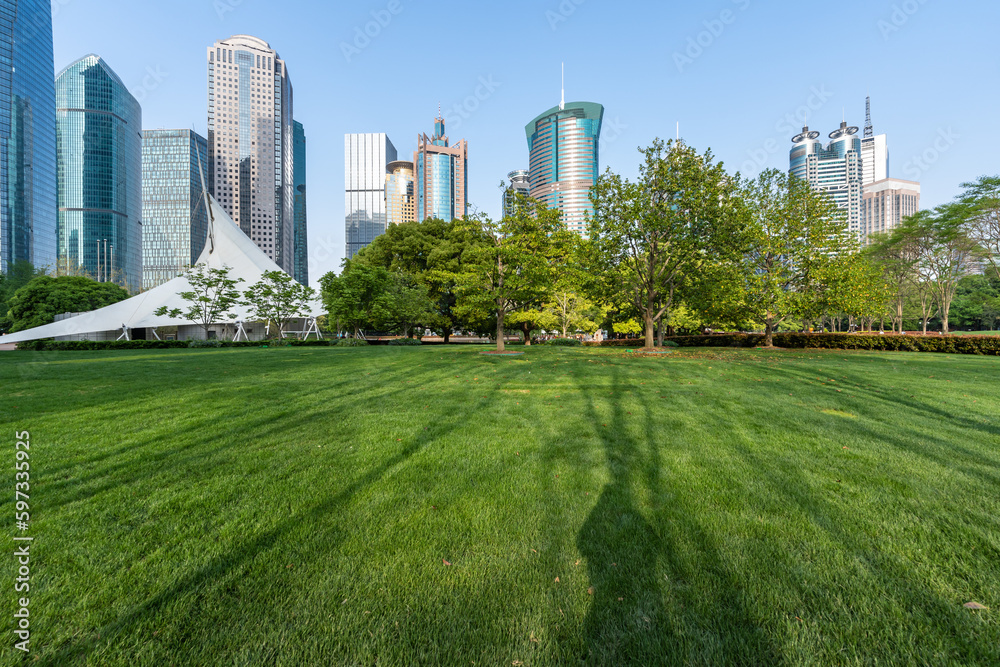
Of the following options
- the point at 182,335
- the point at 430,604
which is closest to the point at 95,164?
the point at 182,335

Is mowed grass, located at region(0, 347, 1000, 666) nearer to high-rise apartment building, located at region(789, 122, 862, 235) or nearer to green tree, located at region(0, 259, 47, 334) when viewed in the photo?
green tree, located at region(0, 259, 47, 334)

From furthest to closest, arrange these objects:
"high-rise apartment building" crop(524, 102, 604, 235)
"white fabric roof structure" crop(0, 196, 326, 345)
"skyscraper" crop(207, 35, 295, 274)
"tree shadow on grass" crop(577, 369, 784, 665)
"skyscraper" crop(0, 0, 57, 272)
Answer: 1. "high-rise apartment building" crop(524, 102, 604, 235)
2. "skyscraper" crop(207, 35, 295, 274)
3. "skyscraper" crop(0, 0, 57, 272)
4. "white fabric roof structure" crop(0, 196, 326, 345)
5. "tree shadow on grass" crop(577, 369, 784, 665)

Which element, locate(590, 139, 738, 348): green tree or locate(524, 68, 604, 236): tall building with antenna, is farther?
locate(524, 68, 604, 236): tall building with antenna

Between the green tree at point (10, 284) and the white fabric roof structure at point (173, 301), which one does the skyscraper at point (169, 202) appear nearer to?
the green tree at point (10, 284)

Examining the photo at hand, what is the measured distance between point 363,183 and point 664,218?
198 metres

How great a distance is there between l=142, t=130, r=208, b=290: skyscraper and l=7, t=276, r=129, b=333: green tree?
294 ft

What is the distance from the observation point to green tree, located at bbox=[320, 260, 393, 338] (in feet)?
97.8

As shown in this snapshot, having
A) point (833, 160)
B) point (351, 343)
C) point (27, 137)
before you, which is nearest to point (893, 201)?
point (833, 160)

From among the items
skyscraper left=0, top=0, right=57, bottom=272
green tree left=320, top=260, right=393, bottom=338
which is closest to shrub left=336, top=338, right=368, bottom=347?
green tree left=320, top=260, right=393, bottom=338

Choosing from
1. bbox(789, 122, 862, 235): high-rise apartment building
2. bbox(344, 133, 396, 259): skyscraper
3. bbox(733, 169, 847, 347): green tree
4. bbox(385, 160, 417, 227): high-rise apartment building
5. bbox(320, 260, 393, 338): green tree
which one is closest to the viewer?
bbox(733, 169, 847, 347): green tree

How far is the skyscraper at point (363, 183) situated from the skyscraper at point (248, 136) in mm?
45295

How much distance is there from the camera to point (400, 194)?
16588 cm

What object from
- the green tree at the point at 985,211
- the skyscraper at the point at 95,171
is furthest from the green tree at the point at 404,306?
the skyscraper at the point at 95,171

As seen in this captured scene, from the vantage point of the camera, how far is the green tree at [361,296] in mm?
29797
